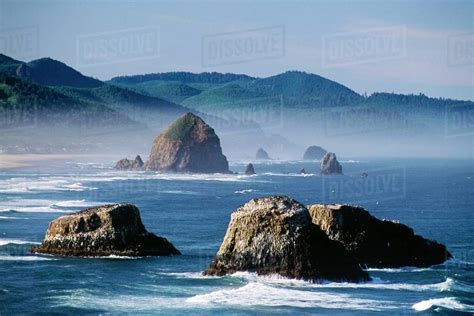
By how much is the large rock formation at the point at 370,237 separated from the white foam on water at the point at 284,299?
8988mm

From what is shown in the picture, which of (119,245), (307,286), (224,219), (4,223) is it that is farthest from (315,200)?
(307,286)

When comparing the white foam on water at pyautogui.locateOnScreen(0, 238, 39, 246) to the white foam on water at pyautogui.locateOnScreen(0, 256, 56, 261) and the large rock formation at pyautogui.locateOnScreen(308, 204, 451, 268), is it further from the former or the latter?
the large rock formation at pyautogui.locateOnScreen(308, 204, 451, 268)

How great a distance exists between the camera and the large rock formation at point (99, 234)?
6284 centimetres

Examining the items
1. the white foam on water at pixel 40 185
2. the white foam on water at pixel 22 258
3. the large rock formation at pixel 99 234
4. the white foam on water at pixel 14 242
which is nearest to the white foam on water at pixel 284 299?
the large rock formation at pixel 99 234

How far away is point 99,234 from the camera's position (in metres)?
63.3

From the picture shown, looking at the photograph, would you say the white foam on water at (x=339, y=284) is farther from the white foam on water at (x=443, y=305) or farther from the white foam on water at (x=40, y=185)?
the white foam on water at (x=40, y=185)

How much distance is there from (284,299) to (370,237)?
1292 cm

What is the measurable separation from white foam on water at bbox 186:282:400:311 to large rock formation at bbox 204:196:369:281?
220 cm

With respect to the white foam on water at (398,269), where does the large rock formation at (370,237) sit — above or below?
above

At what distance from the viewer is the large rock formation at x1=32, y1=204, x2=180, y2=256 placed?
206 feet

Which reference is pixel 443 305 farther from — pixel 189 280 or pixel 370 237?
pixel 189 280

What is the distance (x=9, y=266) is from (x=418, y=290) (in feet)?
82.0

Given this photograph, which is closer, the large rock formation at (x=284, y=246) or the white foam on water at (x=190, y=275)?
the large rock formation at (x=284, y=246)

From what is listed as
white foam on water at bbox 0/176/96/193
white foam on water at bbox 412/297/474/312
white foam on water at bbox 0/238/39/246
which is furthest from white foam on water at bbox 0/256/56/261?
white foam on water at bbox 0/176/96/193
